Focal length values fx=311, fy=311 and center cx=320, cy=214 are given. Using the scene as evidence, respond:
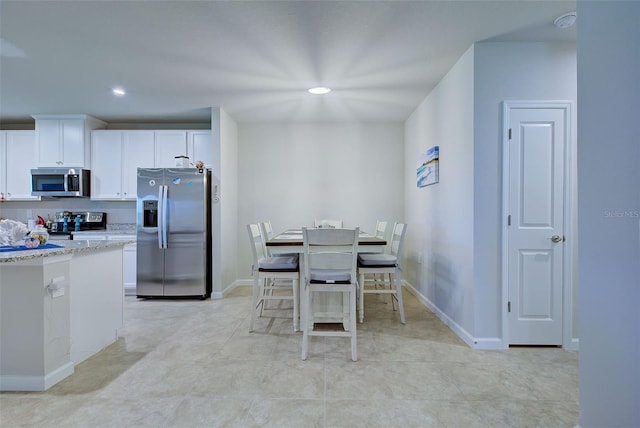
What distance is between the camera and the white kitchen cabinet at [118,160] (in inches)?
179

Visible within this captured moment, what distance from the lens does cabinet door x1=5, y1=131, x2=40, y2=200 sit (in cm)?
457

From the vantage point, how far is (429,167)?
3611mm

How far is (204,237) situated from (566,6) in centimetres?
413

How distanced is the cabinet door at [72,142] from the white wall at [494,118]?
5100mm

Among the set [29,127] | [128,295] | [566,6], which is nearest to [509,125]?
[566,6]

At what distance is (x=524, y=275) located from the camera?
8.37ft

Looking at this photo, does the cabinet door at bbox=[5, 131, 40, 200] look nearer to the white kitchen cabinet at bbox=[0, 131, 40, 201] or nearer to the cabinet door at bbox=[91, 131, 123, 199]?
the white kitchen cabinet at bbox=[0, 131, 40, 201]

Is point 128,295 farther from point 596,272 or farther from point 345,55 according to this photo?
point 596,272

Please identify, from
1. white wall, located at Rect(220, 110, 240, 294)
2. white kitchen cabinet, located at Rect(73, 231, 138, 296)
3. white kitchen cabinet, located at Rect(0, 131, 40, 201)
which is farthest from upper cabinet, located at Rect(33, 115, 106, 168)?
white wall, located at Rect(220, 110, 240, 294)

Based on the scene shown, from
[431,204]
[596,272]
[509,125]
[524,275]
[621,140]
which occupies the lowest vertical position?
[524,275]

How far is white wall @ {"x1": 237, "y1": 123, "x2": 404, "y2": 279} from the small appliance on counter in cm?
212

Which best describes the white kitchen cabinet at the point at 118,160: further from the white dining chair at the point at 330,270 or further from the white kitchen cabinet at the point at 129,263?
the white dining chair at the point at 330,270

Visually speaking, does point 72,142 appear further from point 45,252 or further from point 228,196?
point 45,252

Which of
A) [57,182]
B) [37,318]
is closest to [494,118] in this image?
[37,318]
